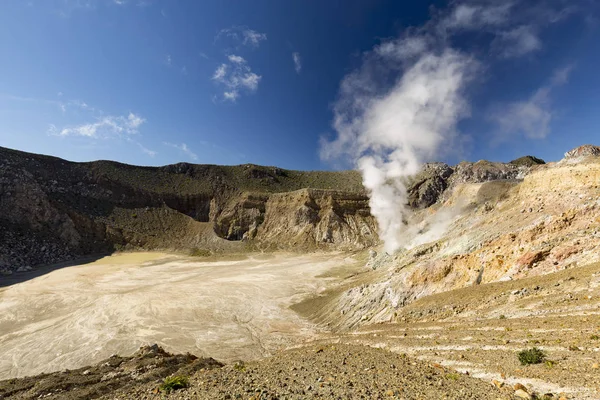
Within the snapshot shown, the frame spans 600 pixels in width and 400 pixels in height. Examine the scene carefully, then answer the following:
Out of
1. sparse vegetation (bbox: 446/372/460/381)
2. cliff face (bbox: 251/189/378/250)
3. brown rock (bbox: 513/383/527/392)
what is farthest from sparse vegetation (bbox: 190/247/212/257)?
brown rock (bbox: 513/383/527/392)

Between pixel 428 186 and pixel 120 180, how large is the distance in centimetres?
8384

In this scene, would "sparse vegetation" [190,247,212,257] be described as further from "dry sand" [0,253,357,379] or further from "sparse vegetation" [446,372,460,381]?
"sparse vegetation" [446,372,460,381]

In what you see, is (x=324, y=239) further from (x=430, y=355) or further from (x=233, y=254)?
(x=430, y=355)

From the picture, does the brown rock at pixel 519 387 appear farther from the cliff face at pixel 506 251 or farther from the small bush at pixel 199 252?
the small bush at pixel 199 252

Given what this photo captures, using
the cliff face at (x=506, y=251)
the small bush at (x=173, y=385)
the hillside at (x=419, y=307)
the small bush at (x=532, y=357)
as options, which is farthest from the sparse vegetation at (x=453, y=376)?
the cliff face at (x=506, y=251)

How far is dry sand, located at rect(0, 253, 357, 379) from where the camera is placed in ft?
70.8

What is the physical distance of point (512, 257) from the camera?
18719mm

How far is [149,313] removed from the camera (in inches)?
1121

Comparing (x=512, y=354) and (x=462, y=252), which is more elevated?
(x=462, y=252)

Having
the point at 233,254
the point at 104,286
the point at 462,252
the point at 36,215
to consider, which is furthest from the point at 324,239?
the point at 36,215

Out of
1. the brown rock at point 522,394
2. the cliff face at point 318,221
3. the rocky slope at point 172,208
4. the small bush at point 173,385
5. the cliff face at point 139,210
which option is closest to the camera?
the brown rock at point 522,394

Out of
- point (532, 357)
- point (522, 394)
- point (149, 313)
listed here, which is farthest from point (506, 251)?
point (149, 313)

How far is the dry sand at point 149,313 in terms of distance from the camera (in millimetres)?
21578

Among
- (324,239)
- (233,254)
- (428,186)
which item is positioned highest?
(428,186)
